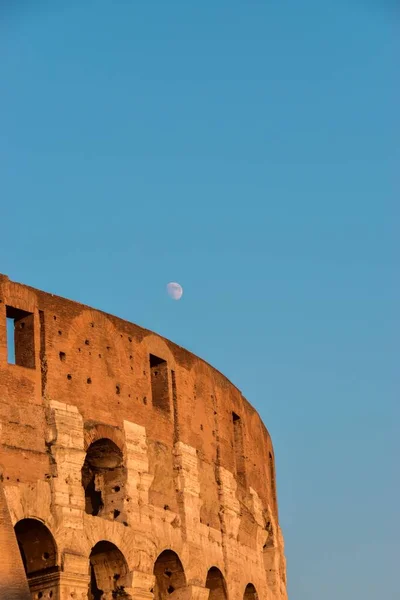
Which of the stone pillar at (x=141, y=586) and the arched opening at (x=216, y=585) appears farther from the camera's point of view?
the arched opening at (x=216, y=585)

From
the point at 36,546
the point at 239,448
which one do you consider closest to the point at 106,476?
the point at 36,546

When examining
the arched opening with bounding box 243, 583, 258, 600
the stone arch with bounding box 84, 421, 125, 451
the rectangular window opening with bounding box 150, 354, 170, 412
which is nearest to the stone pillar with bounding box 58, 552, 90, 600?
the stone arch with bounding box 84, 421, 125, 451

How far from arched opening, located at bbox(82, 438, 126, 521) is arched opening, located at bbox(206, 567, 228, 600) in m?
2.50

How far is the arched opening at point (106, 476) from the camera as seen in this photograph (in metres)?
17.2

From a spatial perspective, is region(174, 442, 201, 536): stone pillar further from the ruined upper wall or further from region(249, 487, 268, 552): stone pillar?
region(249, 487, 268, 552): stone pillar

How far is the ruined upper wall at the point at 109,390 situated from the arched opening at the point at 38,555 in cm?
61

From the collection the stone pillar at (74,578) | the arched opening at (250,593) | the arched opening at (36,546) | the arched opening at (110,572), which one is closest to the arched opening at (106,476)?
the arched opening at (110,572)

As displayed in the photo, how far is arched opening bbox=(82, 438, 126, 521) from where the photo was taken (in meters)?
17.2

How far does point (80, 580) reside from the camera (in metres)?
15.9

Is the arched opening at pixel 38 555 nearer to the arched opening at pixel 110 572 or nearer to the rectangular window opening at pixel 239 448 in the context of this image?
the arched opening at pixel 110 572

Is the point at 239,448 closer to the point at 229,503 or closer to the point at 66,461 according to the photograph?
the point at 229,503

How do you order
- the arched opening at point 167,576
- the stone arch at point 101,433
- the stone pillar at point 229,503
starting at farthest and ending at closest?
the stone pillar at point 229,503
the arched opening at point 167,576
the stone arch at point 101,433

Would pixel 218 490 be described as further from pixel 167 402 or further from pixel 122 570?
pixel 122 570

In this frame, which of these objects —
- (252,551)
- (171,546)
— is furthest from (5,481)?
(252,551)
